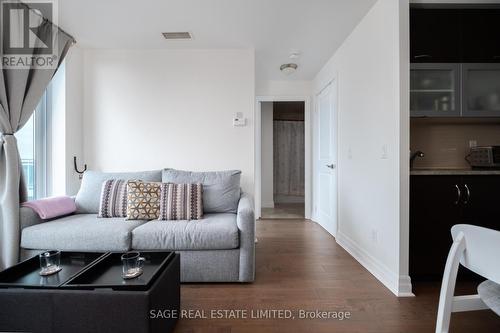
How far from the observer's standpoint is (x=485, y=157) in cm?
222

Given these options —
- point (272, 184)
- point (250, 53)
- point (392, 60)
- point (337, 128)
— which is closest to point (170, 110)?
point (250, 53)

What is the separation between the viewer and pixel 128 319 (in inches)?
48.7

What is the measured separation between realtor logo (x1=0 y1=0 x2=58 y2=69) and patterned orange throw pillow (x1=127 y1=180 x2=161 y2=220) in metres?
1.44

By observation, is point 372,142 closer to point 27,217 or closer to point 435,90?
point 435,90

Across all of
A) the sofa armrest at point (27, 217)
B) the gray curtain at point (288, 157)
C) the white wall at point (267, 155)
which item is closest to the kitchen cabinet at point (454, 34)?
the white wall at point (267, 155)

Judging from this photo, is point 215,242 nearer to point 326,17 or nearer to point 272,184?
point 326,17

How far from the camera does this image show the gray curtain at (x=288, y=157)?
601 centimetres

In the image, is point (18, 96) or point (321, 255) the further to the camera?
point (321, 255)

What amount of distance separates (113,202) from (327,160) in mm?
2808

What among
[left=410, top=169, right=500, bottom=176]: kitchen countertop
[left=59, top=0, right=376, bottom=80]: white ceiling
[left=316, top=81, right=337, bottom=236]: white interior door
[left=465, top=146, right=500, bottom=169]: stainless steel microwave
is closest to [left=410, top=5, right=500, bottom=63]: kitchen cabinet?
[left=59, top=0, right=376, bottom=80]: white ceiling

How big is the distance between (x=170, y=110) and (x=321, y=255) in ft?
7.89

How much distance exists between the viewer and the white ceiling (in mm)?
2252

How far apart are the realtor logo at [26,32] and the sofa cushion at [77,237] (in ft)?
4.76

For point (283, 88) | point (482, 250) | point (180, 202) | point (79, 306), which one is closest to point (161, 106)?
point (180, 202)
